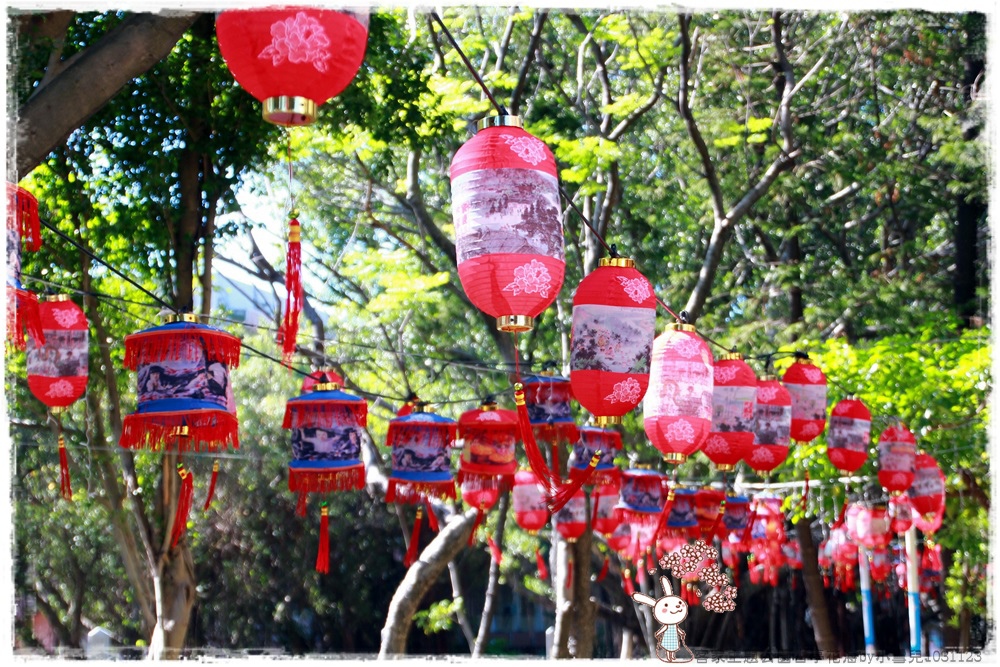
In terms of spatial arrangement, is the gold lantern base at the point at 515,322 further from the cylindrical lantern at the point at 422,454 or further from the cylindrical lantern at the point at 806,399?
the cylindrical lantern at the point at 806,399

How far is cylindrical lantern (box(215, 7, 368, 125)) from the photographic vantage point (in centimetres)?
365

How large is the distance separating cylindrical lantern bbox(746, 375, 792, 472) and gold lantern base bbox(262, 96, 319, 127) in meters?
4.69

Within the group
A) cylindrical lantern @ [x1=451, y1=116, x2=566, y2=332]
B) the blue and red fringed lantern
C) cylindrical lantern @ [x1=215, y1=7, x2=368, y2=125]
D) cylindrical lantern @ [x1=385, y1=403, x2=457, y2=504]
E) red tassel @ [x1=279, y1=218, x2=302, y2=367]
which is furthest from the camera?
cylindrical lantern @ [x1=385, y1=403, x2=457, y2=504]

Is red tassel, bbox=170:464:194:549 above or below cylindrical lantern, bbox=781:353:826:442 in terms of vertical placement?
below

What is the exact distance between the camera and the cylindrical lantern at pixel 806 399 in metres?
8.02

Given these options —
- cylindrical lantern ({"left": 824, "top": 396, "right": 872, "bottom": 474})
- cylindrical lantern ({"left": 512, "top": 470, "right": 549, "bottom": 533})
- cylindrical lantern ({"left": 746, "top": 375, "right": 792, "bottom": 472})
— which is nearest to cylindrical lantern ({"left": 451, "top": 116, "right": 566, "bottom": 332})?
cylindrical lantern ({"left": 746, "top": 375, "right": 792, "bottom": 472})

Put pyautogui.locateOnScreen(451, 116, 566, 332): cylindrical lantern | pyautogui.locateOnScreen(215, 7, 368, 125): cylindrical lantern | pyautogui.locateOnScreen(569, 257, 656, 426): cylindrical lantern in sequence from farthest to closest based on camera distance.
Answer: pyautogui.locateOnScreen(569, 257, 656, 426): cylindrical lantern < pyautogui.locateOnScreen(451, 116, 566, 332): cylindrical lantern < pyautogui.locateOnScreen(215, 7, 368, 125): cylindrical lantern

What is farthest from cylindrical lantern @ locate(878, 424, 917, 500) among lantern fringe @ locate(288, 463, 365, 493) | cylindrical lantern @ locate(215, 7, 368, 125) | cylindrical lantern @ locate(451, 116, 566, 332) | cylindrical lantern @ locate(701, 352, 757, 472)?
cylindrical lantern @ locate(215, 7, 368, 125)

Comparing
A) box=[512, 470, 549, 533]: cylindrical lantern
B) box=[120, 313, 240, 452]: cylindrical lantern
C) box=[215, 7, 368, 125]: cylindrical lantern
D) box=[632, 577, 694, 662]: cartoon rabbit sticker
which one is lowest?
box=[632, 577, 694, 662]: cartoon rabbit sticker

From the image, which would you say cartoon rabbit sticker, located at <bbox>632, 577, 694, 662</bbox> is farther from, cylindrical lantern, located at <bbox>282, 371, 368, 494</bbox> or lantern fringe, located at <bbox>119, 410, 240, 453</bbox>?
cylindrical lantern, located at <bbox>282, 371, 368, 494</bbox>

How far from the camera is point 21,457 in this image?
1280cm

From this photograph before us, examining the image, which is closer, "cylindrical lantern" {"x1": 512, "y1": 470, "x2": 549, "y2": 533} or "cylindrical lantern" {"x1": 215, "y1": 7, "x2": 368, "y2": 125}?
"cylindrical lantern" {"x1": 215, "y1": 7, "x2": 368, "y2": 125}

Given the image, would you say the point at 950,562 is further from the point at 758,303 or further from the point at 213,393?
the point at 213,393

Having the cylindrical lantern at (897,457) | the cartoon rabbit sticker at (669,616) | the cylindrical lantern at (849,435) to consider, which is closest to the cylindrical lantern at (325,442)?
the cartoon rabbit sticker at (669,616)
